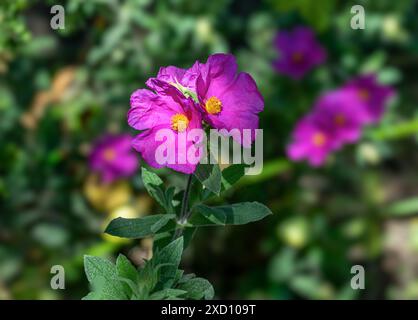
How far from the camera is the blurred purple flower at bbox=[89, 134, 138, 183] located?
2.36m

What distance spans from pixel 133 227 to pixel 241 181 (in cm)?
122

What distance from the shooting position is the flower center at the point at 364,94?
2.49 meters

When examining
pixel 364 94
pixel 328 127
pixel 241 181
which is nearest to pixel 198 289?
pixel 241 181

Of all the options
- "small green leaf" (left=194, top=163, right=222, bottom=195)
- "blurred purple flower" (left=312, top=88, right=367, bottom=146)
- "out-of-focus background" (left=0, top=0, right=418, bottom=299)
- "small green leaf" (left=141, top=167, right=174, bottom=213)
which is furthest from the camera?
"blurred purple flower" (left=312, top=88, right=367, bottom=146)

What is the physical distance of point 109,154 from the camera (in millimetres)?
2350

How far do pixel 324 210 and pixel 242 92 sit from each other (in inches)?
60.8

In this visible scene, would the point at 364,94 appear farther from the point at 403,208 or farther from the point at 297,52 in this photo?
the point at 403,208

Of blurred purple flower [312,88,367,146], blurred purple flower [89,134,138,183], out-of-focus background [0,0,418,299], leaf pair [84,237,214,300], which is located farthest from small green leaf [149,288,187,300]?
blurred purple flower [312,88,367,146]

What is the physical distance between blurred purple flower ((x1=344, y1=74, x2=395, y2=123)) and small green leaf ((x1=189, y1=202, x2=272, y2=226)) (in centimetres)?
146

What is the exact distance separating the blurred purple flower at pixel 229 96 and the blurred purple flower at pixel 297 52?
1.45 metres

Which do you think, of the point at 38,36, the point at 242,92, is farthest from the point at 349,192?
the point at 242,92

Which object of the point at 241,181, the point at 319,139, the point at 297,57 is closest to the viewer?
the point at 241,181

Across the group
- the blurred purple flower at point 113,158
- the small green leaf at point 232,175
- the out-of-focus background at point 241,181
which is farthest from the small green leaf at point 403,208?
the small green leaf at point 232,175

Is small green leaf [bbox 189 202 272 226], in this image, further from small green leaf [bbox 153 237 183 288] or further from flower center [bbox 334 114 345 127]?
flower center [bbox 334 114 345 127]
